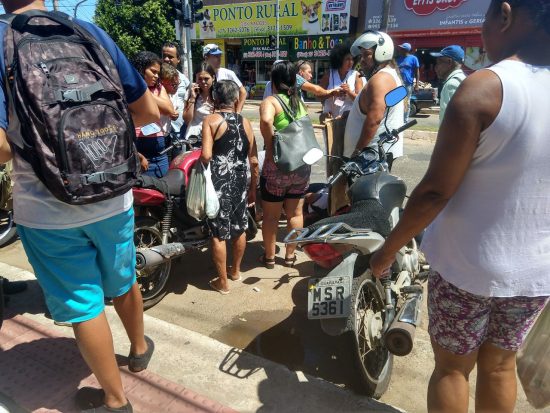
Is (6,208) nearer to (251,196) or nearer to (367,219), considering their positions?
(251,196)

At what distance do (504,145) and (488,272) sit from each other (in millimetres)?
427

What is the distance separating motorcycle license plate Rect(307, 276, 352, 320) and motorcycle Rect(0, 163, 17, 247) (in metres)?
3.29

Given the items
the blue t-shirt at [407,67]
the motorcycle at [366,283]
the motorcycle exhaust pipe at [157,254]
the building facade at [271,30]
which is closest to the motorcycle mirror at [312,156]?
the motorcycle at [366,283]

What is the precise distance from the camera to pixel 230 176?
3.36 meters

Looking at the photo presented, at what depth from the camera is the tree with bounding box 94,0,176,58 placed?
80.1 feet

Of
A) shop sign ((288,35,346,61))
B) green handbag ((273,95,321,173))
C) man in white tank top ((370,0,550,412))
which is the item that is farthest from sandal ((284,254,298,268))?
shop sign ((288,35,346,61))

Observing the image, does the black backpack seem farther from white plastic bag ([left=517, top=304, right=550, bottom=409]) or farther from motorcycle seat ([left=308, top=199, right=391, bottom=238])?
white plastic bag ([left=517, top=304, right=550, bottom=409])

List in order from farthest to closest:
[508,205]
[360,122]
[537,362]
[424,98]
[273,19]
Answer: [273,19] → [424,98] → [360,122] → [537,362] → [508,205]

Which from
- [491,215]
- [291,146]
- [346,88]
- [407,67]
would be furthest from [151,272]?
[407,67]

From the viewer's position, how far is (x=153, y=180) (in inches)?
130

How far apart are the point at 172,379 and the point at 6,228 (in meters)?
3.02

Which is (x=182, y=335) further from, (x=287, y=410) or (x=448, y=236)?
(x=448, y=236)

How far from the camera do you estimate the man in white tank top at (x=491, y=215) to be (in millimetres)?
1289

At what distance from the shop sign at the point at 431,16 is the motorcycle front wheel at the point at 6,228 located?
65.2 feet
